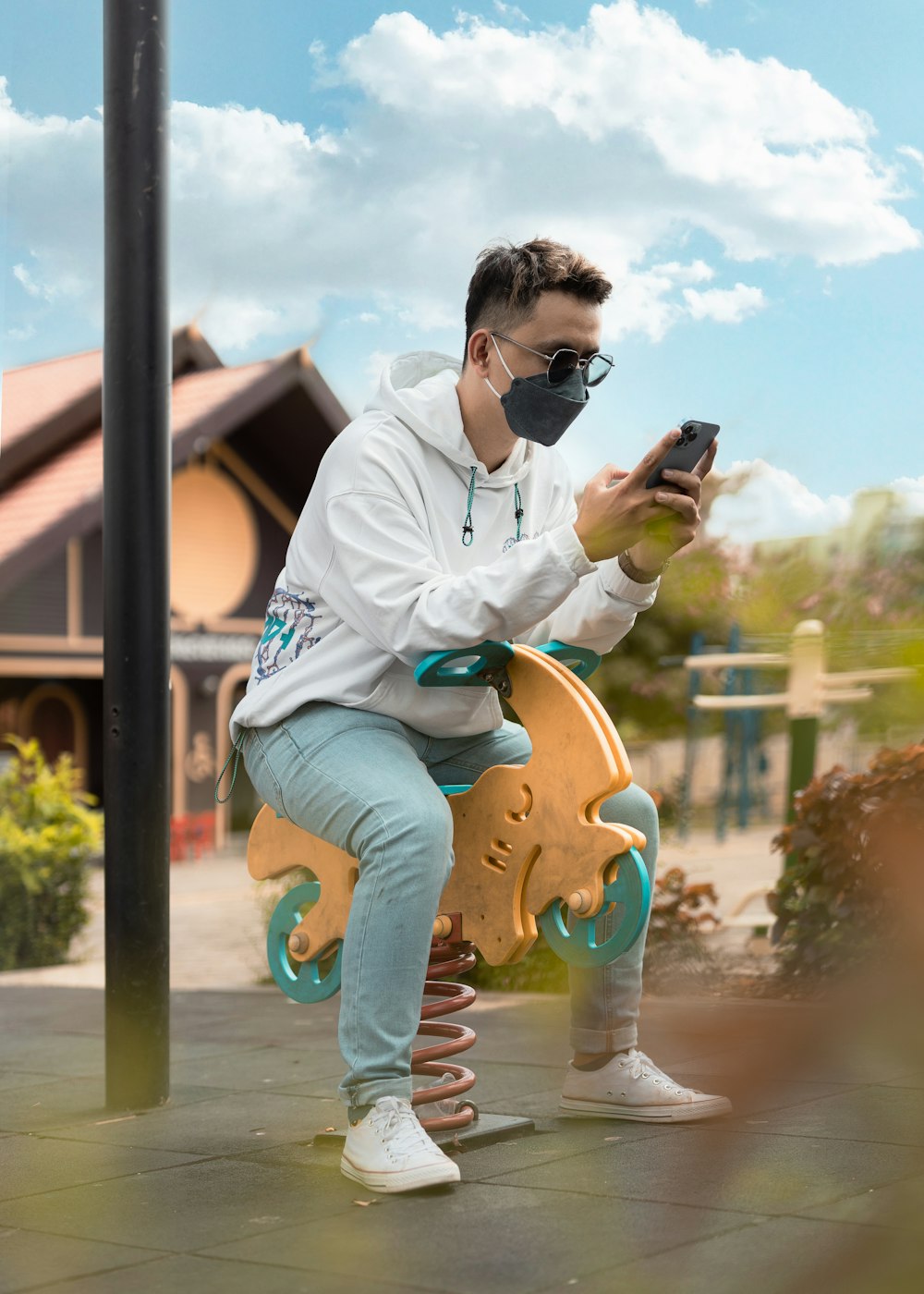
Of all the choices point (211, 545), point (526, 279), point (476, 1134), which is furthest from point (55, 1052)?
point (211, 545)

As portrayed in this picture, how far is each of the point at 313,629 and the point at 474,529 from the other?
1.08 ft

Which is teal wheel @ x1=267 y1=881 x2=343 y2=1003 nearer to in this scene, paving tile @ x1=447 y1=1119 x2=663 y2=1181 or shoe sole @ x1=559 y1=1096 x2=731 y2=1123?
paving tile @ x1=447 y1=1119 x2=663 y2=1181

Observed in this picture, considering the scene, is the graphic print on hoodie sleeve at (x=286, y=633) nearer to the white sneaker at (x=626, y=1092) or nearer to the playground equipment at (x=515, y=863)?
the playground equipment at (x=515, y=863)

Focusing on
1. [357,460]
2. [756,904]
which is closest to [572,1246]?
[357,460]

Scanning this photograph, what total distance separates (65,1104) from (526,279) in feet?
6.54

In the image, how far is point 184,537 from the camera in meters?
18.0

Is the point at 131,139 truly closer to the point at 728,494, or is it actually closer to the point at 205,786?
the point at 728,494

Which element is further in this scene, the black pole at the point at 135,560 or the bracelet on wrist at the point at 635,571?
the black pole at the point at 135,560

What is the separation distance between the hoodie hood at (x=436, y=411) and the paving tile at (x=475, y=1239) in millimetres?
1173

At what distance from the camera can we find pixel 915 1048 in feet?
1.68

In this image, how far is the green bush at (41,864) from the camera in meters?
7.11

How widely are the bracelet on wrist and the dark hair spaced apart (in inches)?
16.8

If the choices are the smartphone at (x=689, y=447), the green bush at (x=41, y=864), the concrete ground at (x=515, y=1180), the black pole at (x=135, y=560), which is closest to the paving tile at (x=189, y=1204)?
the concrete ground at (x=515, y=1180)

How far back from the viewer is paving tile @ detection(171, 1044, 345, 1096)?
3.32m
